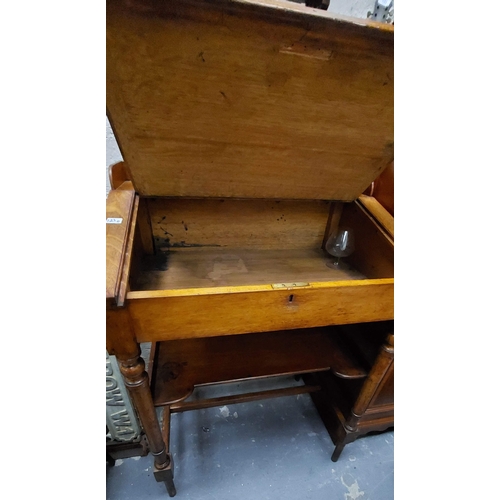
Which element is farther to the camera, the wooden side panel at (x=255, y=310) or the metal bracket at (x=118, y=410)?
the metal bracket at (x=118, y=410)

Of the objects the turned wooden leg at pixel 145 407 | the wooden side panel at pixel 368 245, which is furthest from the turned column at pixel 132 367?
the wooden side panel at pixel 368 245

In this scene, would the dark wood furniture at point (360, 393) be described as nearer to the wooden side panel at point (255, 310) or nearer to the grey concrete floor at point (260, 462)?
the grey concrete floor at point (260, 462)

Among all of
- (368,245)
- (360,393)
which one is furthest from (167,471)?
(368,245)

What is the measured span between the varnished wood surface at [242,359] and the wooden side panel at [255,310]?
30 cm

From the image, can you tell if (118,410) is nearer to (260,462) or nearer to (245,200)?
(260,462)

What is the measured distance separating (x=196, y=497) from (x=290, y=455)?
347 mm

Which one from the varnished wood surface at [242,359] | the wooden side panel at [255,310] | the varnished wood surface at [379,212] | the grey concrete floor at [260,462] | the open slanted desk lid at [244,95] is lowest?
the grey concrete floor at [260,462]

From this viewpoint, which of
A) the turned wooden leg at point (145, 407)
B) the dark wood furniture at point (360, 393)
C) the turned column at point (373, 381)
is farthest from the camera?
the dark wood furniture at point (360, 393)

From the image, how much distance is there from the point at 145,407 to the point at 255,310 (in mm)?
355

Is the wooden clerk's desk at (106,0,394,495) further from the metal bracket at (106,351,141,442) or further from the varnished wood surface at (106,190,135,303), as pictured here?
the metal bracket at (106,351,141,442)

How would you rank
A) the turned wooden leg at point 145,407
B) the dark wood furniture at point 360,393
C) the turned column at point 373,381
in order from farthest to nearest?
the dark wood furniture at point 360,393, the turned column at point 373,381, the turned wooden leg at point 145,407

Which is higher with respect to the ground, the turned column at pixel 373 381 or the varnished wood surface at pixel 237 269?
the varnished wood surface at pixel 237 269

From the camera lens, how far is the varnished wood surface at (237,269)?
0.69 meters

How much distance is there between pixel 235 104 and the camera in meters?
0.47
